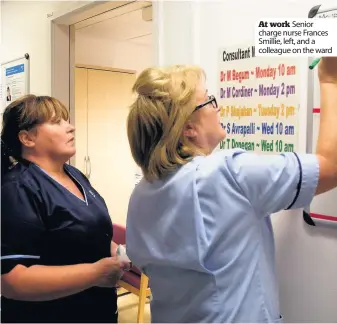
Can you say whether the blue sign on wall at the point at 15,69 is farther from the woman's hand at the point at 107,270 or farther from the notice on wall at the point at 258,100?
the woman's hand at the point at 107,270

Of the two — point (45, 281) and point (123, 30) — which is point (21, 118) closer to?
point (45, 281)

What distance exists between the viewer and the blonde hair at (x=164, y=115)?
874 mm

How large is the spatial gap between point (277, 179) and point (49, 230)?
56cm

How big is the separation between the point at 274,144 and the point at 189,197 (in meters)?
0.45

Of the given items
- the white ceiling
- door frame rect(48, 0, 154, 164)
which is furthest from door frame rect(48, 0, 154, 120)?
the white ceiling

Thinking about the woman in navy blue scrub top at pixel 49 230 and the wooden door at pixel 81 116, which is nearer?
the woman in navy blue scrub top at pixel 49 230

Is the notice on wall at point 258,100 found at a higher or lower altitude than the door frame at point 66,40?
lower

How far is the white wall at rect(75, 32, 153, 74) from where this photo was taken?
329 cm

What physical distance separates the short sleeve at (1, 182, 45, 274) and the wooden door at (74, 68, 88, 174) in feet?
7.35

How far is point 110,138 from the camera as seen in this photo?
3488 mm

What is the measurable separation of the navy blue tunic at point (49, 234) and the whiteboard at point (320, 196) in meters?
0.52

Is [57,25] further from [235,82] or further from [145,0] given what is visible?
[235,82]

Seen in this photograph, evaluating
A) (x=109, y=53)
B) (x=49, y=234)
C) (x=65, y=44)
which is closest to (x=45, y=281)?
(x=49, y=234)

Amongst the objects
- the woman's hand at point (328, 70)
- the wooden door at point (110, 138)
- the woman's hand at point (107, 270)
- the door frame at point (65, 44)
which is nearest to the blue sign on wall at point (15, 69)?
the door frame at point (65, 44)
